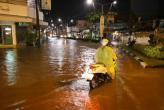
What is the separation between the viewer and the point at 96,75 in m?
9.68

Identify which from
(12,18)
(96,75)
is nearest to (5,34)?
(12,18)

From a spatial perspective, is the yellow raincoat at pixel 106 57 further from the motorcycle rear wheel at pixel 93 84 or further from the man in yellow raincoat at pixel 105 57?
the motorcycle rear wheel at pixel 93 84

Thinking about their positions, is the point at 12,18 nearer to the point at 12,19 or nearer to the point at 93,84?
the point at 12,19

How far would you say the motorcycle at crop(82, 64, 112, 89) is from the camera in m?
9.35

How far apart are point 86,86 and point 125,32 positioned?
4501cm

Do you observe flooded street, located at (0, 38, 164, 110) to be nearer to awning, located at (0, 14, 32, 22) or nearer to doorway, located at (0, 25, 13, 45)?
awning, located at (0, 14, 32, 22)

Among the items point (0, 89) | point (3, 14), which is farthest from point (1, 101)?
point (3, 14)

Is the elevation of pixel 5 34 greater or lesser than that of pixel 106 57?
greater

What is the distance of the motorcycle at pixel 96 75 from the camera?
368 inches

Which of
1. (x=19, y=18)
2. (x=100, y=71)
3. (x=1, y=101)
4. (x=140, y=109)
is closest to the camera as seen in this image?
(x=140, y=109)

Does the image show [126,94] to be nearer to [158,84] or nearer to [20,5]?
[158,84]

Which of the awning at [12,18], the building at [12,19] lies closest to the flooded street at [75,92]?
the awning at [12,18]

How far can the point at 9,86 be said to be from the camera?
1013cm

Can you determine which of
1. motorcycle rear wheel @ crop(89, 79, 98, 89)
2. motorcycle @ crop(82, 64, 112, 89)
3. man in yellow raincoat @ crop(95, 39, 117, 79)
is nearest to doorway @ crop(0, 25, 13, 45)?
man in yellow raincoat @ crop(95, 39, 117, 79)
